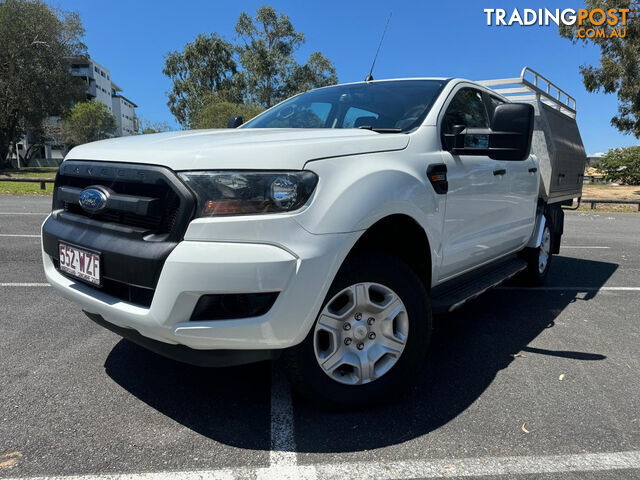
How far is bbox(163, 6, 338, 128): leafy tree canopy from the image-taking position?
135 ft

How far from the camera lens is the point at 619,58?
25625mm

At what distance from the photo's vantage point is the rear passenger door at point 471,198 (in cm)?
302

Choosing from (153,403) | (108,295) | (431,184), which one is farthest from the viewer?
(431,184)

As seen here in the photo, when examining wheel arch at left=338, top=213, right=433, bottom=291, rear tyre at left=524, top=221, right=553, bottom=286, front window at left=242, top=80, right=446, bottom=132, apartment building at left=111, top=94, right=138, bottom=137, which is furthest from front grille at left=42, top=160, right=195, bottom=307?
apartment building at left=111, top=94, right=138, bottom=137

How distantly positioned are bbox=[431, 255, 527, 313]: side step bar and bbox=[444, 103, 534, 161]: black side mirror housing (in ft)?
2.89

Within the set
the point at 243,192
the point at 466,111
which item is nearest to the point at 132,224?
the point at 243,192

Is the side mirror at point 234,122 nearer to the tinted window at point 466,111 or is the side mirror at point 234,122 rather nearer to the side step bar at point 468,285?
the tinted window at point 466,111

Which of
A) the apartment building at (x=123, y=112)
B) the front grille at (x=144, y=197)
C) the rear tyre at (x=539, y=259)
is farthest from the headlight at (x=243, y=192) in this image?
the apartment building at (x=123, y=112)

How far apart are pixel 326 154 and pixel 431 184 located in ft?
2.75

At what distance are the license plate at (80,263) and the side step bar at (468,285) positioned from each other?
1817 mm

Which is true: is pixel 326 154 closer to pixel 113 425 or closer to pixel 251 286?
pixel 251 286

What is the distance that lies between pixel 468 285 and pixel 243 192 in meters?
1.96

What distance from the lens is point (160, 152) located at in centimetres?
215

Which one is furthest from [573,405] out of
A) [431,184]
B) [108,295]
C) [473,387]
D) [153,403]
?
[108,295]
